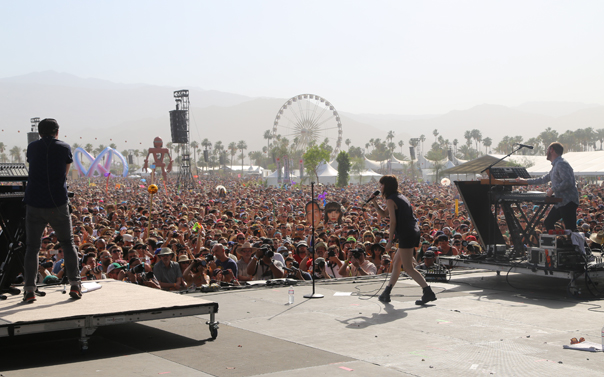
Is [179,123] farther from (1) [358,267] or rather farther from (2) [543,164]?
(1) [358,267]

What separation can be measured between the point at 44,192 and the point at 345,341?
2874mm

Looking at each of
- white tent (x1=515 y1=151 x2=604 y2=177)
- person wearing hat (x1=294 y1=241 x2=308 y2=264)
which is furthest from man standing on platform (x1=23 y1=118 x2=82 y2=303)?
white tent (x1=515 y1=151 x2=604 y2=177)

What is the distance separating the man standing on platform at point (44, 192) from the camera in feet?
16.5

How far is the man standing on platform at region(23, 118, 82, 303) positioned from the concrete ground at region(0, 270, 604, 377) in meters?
0.68

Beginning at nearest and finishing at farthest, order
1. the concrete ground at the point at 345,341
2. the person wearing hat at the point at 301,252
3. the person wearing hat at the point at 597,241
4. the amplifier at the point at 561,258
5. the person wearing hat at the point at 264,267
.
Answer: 1. the concrete ground at the point at 345,341
2. the amplifier at the point at 561,258
3. the person wearing hat at the point at 264,267
4. the person wearing hat at the point at 301,252
5. the person wearing hat at the point at 597,241

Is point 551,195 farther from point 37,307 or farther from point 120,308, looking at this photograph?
point 37,307

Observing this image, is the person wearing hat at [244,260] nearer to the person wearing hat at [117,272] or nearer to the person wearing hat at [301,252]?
the person wearing hat at [301,252]

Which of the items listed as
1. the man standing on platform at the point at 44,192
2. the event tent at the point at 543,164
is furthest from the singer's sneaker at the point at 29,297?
the event tent at the point at 543,164

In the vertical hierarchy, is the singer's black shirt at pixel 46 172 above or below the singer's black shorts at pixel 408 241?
above

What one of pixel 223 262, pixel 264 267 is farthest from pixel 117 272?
pixel 264 267


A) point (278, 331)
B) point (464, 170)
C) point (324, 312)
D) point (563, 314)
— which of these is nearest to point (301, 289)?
point (324, 312)

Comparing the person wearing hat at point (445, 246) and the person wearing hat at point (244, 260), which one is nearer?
the person wearing hat at point (244, 260)

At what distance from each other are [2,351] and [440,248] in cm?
779

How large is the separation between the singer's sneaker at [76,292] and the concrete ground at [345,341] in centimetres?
23
